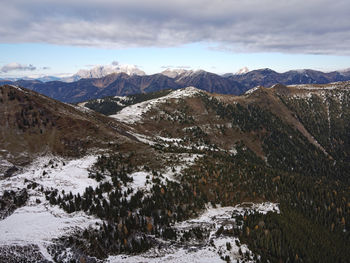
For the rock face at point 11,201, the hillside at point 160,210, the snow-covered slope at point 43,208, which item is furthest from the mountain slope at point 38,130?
the rock face at point 11,201

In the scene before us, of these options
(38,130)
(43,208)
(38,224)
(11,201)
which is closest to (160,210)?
(38,224)

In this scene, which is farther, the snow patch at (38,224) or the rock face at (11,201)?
the rock face at (11,201)

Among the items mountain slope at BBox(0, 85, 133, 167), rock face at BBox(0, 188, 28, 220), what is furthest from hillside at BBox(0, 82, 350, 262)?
mountain slope at BBox(0, 85, 133, 167)

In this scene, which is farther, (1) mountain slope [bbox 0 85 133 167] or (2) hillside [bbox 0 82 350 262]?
(1) mountain slope [bbox 0 85 133 167]

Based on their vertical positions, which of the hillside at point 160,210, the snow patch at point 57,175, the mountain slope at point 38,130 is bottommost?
the hillside at point 160,210

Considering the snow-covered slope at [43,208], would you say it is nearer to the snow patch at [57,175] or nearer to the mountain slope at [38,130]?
the snow patch at [57,175]

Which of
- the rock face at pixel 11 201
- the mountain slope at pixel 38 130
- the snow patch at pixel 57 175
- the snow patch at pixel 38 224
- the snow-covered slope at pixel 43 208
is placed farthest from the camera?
the mountain slope at pixel 38 130

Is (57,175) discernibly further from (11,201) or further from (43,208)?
(43,208)

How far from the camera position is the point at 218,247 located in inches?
1670

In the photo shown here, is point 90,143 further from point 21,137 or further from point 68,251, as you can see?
point 68,251

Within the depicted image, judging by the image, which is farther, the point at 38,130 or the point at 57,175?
the point at 38,130

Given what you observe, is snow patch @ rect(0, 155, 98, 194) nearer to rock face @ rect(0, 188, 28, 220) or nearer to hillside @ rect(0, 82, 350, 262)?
hillside @ rect(0, 82, 350, 262)

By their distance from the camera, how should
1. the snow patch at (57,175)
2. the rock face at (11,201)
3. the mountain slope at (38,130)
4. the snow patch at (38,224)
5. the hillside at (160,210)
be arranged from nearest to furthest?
the snow patch at (38,224) → the hillside at (160,210) → the rock face at (11,201) → the snow patch at (57,175) → the mountain slope at (38,130)

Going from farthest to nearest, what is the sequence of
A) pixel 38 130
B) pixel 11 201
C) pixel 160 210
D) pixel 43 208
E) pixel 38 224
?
1. pixel 38 130
2. pixel 160 210
3. pixel 11 201
4. pixel 43 208
5. pixel 38 224
